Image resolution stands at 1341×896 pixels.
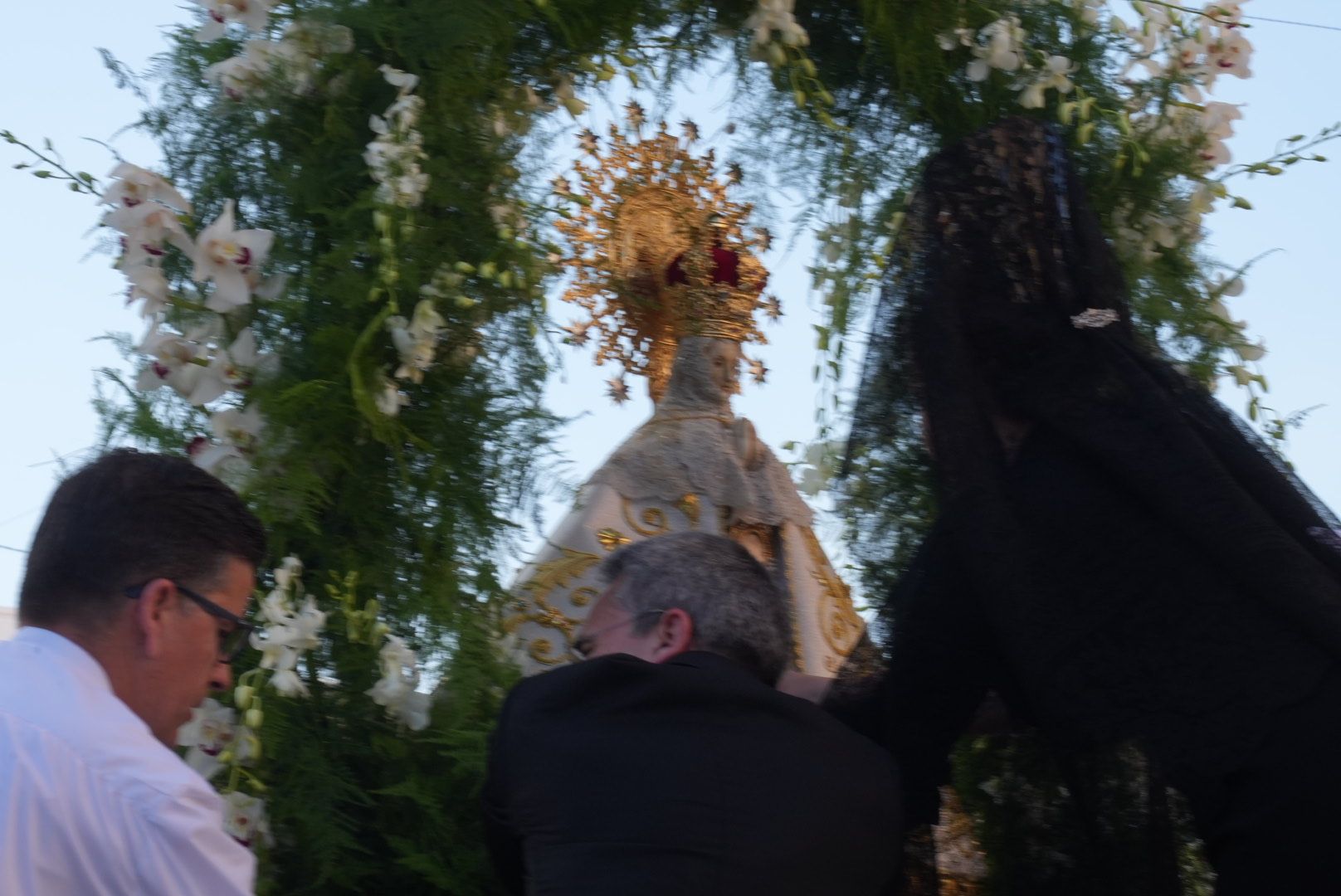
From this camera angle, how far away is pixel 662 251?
3623 mm

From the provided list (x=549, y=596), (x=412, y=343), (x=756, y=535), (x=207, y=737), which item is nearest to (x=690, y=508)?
(x=756, y=535)

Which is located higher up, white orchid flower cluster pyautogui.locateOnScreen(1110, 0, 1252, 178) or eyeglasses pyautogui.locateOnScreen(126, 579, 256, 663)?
white orchid flower cluster pyautogui.locateOnScreen(1110, 0, 1252, 178)

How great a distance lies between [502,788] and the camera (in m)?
1.98

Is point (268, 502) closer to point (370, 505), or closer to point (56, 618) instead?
point (370, 505)

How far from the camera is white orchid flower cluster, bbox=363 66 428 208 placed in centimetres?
254

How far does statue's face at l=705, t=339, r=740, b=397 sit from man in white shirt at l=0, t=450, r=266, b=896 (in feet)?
6.26

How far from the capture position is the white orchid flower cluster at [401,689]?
2.38 metres

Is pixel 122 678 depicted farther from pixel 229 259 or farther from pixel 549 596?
pixel 549 596

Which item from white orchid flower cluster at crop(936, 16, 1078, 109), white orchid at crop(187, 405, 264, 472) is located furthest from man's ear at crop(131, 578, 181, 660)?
white orchid flower cluster at crop(936, 16, 1078, 109)

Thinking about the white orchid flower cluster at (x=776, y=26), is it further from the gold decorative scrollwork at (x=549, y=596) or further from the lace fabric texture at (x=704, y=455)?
the gold decorative scrollwork at (x=549, y=596)

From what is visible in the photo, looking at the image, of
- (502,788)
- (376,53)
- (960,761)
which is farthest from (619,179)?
(502,788)

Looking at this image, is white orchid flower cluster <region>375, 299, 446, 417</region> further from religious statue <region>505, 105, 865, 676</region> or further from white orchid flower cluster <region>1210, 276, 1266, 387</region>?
white orchid flower cluster <region>1210, 276, 1266, 387</region>

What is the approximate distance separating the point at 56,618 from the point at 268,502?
0.87 metres

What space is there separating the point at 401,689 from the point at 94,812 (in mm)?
1038
